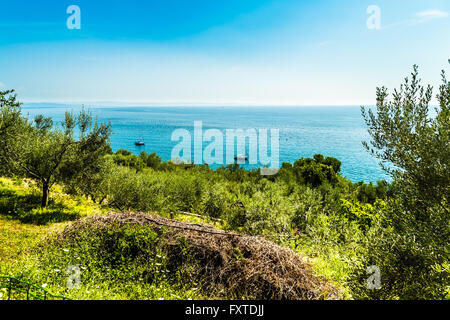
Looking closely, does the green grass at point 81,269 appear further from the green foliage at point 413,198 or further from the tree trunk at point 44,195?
the green foliage at point 413,198

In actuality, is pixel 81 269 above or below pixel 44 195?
below

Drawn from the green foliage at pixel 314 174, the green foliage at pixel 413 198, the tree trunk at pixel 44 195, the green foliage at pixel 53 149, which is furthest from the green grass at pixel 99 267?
the green foliage at pixel 314 174

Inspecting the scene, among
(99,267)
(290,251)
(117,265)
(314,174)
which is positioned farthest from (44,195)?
(314,174)

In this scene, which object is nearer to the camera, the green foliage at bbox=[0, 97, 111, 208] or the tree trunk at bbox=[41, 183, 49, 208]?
the green foliage at bbox=[0, 97, 111, 208]

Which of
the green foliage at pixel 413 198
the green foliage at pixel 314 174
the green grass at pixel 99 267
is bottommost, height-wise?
the green foliage at pixel 314 174

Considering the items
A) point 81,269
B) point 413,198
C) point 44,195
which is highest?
point 413,198

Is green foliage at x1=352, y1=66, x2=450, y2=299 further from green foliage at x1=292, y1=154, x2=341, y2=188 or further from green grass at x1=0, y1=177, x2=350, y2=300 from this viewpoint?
green foliage at x1=292, y1=154, x2=341, y2=188

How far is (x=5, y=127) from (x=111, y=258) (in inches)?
476

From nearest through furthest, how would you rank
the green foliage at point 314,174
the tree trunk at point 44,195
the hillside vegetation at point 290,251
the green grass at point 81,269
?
the hillside vegetation at point 290,251
the green grass at point 81,269
the tree trunk at point 44,195
the green foliage at point 314,174

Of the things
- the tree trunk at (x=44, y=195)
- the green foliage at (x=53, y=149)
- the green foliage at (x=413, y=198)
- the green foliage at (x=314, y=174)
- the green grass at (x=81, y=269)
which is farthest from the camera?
the green foliage at (x=314, y=174)

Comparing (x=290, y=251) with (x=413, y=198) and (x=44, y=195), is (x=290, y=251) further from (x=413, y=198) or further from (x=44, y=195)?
(x=44, y=195)

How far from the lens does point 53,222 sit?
1369 cm

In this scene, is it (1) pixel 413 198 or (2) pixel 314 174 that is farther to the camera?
(2) pixel 314 174

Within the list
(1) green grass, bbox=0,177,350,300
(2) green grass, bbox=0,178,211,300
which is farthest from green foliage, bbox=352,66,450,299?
(2) green grass, bbox=0,178,211,300
